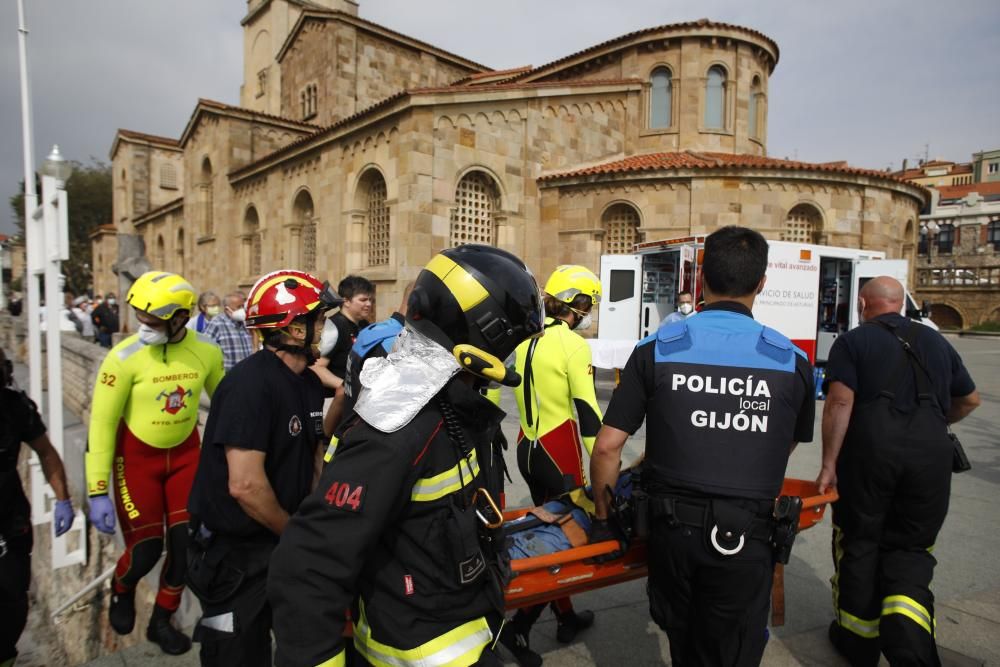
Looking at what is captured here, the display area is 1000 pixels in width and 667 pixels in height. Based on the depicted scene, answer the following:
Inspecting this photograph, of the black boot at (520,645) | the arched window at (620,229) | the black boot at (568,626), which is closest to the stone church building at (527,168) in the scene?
the arched window at (620,229)

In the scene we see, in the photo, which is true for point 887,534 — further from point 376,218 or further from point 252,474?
point 376,218

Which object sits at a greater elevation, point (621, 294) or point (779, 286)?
point (779, 286)

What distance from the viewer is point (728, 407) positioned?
2.12 meters

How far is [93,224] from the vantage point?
56.8m

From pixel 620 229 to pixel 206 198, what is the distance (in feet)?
61.6

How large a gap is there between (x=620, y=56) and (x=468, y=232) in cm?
941

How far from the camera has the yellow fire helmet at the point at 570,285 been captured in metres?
3.63

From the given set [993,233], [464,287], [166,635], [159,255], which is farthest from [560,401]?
[993,233]

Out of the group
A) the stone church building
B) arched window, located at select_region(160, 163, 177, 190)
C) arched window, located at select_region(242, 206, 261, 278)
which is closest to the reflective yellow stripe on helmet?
the stone church building

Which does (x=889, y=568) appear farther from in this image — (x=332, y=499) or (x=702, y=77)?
(x=702, y=77)

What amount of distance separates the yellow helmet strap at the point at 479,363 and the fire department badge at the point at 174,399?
2739 millimetres

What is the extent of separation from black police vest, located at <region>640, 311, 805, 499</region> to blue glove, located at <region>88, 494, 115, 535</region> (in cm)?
317

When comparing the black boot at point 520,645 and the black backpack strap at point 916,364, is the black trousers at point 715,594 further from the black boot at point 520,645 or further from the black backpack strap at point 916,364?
the black backpack strap at point 916,364

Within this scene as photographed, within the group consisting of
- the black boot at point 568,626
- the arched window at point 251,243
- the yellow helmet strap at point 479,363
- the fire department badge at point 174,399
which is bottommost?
the black boot at point 568,626
